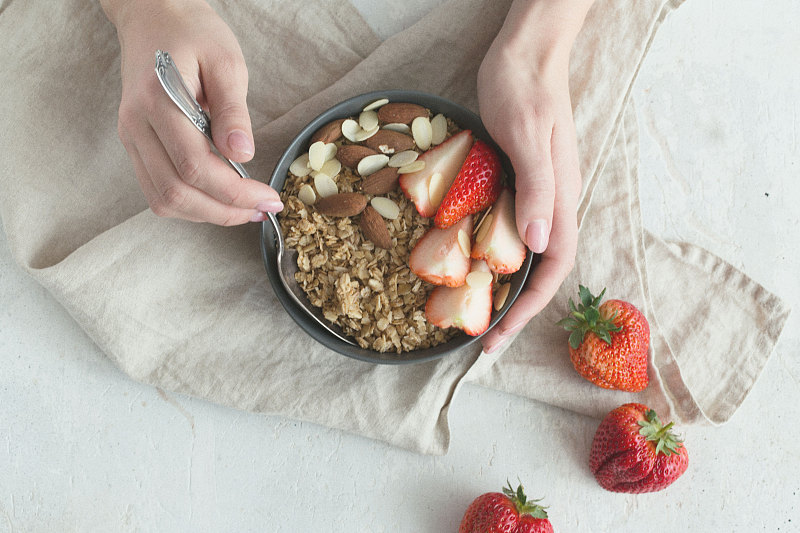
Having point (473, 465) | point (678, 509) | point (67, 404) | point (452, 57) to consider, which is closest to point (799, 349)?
point (678, 509)

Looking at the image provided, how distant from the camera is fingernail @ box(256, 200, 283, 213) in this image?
0.96 metres

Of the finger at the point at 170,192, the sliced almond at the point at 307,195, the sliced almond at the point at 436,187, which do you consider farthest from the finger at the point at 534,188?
the finger at the point at 170,192

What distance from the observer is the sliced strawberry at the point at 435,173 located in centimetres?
104

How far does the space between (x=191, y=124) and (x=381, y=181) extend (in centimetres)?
31

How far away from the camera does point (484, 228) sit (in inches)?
41.0

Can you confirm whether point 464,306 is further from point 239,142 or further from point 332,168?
point 239,142

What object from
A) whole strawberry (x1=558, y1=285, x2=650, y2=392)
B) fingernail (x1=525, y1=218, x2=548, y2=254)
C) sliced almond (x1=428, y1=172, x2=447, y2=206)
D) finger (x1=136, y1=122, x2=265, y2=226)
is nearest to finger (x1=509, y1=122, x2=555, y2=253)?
fingernail (x1=525, y1=218, x2=548, y2=254)

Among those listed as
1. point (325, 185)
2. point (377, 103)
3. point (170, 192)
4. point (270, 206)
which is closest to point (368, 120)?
point (377, 103)

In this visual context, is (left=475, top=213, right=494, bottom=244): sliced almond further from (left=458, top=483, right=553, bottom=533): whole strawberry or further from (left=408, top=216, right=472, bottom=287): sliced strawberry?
(left=458, top=483, right=553, bottom=533): whole strawberry

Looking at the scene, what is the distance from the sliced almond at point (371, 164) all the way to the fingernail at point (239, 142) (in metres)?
0.24

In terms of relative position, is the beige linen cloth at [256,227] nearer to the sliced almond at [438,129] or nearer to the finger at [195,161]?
the sliced almond at [438,129]

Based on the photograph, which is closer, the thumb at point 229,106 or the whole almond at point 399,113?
the thumb at point 229,106

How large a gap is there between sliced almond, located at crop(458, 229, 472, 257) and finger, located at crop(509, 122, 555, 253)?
0.08 metres

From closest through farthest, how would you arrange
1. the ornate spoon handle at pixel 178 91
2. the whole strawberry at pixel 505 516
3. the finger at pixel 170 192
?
the ornate spoon handle at pixel 178 91, the finger at pixel 170 192, the whole strawberry at pixel 505 516
